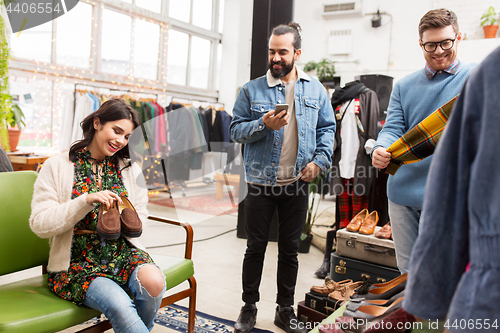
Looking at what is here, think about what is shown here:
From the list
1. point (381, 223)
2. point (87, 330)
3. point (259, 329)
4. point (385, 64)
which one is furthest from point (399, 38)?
point (87, 330)

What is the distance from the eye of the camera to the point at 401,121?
1606 mm

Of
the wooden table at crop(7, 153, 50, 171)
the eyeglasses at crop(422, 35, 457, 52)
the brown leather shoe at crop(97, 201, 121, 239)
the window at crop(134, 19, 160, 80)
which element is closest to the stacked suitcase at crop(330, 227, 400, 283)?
the eyeglasses at crop(422, 35, 457, 52)

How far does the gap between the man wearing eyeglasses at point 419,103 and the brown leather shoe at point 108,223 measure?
103 cm

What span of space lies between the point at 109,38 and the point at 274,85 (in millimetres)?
6100

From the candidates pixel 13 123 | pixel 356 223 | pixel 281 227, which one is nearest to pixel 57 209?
pixel 281 227

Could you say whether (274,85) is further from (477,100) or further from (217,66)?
(217,66)

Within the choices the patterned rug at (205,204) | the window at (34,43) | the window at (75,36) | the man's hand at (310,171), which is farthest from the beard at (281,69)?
the window at (75,36)

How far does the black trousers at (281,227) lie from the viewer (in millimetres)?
2014

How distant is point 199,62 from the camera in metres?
8.98

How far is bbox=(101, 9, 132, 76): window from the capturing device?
23.1ft

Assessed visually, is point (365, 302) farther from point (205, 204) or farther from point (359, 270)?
point (205, 204)

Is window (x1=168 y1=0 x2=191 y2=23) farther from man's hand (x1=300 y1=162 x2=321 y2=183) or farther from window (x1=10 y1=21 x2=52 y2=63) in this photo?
man's hand (x1=300 y1=162 x2=321 y2=183)

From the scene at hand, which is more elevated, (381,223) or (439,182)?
(439,182)

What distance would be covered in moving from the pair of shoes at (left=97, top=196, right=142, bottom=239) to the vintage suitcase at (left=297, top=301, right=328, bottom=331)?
991mm
